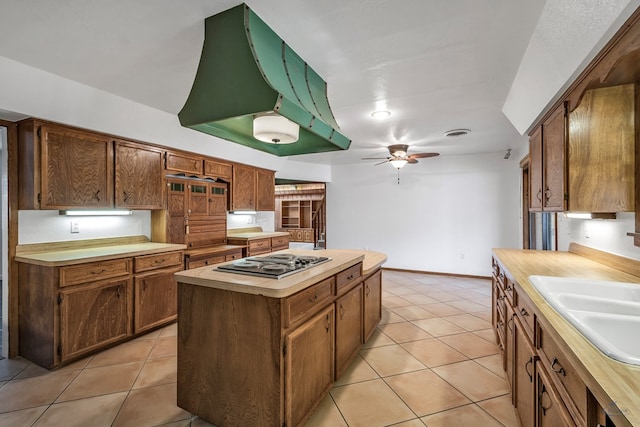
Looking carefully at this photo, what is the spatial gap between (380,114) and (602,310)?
2.54 meters

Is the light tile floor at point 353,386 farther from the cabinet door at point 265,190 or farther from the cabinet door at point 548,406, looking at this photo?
the cabinet door at point 265,190

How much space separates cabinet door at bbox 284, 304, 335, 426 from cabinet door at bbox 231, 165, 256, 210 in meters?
2.96

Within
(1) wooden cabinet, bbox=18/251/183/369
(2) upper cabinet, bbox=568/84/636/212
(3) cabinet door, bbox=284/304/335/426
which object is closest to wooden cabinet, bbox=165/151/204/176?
(1) wooden cabinet, bbox=18/251/183/369

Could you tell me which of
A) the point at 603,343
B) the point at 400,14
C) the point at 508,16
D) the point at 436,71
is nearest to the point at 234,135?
the point at 400,14

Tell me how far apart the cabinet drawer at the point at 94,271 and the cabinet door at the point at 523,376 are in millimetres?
3249

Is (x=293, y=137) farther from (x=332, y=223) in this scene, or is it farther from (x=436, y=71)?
(x=332, y=223)

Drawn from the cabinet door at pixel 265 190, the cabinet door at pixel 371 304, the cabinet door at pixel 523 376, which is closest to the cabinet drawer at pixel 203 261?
the cabinet door at pixel 265 190

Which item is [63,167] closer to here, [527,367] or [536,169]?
[527,367]

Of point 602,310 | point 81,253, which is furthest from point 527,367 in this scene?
point 81,253

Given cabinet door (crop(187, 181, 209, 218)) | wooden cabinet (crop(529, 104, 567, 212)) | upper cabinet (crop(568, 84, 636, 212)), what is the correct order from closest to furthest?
upper cabinet (crop(568, 84, 636, 212))
wooden cabinet (crop(529, 104, 567, 212))
cabinet door (crop(187, 181, 209, 218))

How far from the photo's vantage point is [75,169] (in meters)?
2.67

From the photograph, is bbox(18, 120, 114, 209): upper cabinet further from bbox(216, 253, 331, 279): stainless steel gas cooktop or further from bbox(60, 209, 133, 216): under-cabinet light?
bbox(216, 253, 331, 279): stainless steel gas cooktop

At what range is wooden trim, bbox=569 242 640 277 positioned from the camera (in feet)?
6.10

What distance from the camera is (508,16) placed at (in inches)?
63.9
